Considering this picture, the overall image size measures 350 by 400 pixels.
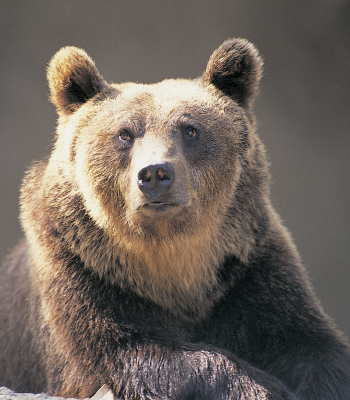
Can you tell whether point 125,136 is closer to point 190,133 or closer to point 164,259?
point 190,133

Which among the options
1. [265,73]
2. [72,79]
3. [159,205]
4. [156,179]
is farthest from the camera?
[265,73]

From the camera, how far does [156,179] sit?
3938 mm

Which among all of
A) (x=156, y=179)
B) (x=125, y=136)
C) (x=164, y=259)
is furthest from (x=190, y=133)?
(x=164, y=259)

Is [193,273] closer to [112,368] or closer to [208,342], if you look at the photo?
[208,342]

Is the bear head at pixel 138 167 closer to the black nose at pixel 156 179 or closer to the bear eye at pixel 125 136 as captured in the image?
the bear eye at pixel 125 136

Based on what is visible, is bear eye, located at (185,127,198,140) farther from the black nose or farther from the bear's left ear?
the bear's left ear

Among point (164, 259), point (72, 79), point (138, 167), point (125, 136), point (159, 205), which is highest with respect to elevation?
point (72, 79)

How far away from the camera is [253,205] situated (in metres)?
4.89

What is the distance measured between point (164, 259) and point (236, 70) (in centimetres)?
171

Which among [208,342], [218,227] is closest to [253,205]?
[218,227]

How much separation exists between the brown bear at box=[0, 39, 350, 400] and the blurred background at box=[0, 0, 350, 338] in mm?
4608

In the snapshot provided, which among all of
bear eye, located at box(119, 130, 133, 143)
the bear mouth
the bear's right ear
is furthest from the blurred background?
the bear mouth

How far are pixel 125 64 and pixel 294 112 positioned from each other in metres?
2.93

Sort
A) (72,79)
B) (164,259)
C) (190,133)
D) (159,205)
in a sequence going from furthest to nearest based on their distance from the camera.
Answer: (72,79), (164,259), (190,133), (159,205)
